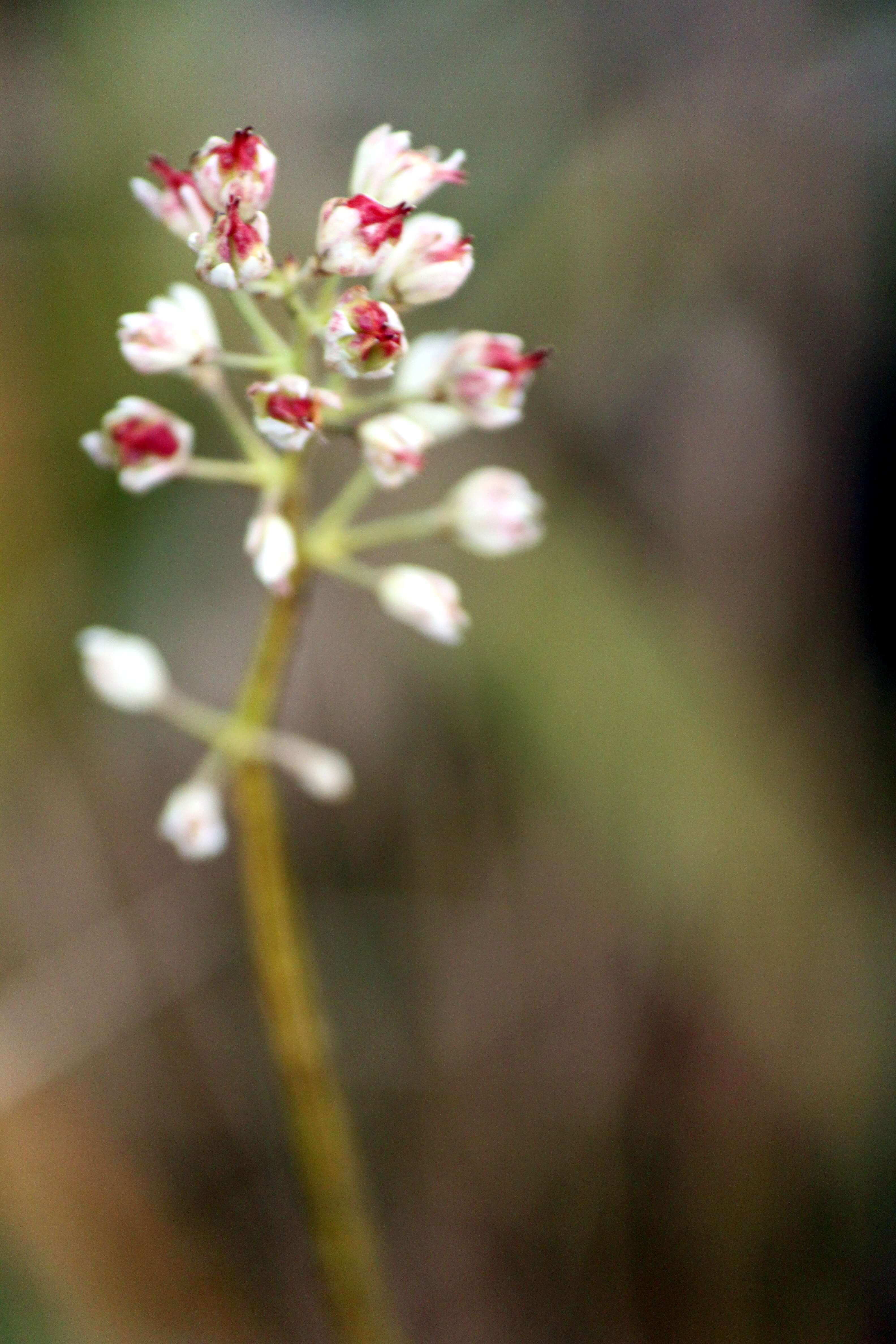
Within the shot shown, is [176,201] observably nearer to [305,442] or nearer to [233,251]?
[233,251]

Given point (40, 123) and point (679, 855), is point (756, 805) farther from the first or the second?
point (40, 123)

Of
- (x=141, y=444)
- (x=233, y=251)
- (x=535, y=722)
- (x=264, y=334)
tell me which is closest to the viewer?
(x=233, y=251)

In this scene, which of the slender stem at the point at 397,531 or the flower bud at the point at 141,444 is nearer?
the flower bud at the point at 141,444

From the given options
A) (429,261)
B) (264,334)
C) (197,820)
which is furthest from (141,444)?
(197,820)

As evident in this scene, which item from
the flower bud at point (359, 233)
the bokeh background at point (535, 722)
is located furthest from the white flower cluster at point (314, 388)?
the bokeh background at point (535, 722)

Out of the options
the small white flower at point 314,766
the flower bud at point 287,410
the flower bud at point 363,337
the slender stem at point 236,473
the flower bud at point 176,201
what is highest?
the flower bud at point 176,201

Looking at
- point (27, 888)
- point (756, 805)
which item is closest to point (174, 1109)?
point (27, 888)

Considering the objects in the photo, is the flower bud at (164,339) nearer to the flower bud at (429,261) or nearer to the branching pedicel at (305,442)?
the branching pedicel at (305,442)

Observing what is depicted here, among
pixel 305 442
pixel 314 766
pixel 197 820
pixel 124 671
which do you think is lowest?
pixel 197 820

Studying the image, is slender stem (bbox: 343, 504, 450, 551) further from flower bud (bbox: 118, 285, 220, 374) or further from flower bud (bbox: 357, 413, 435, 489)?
flower bud (bbox: 118, 285, 220, 374)
